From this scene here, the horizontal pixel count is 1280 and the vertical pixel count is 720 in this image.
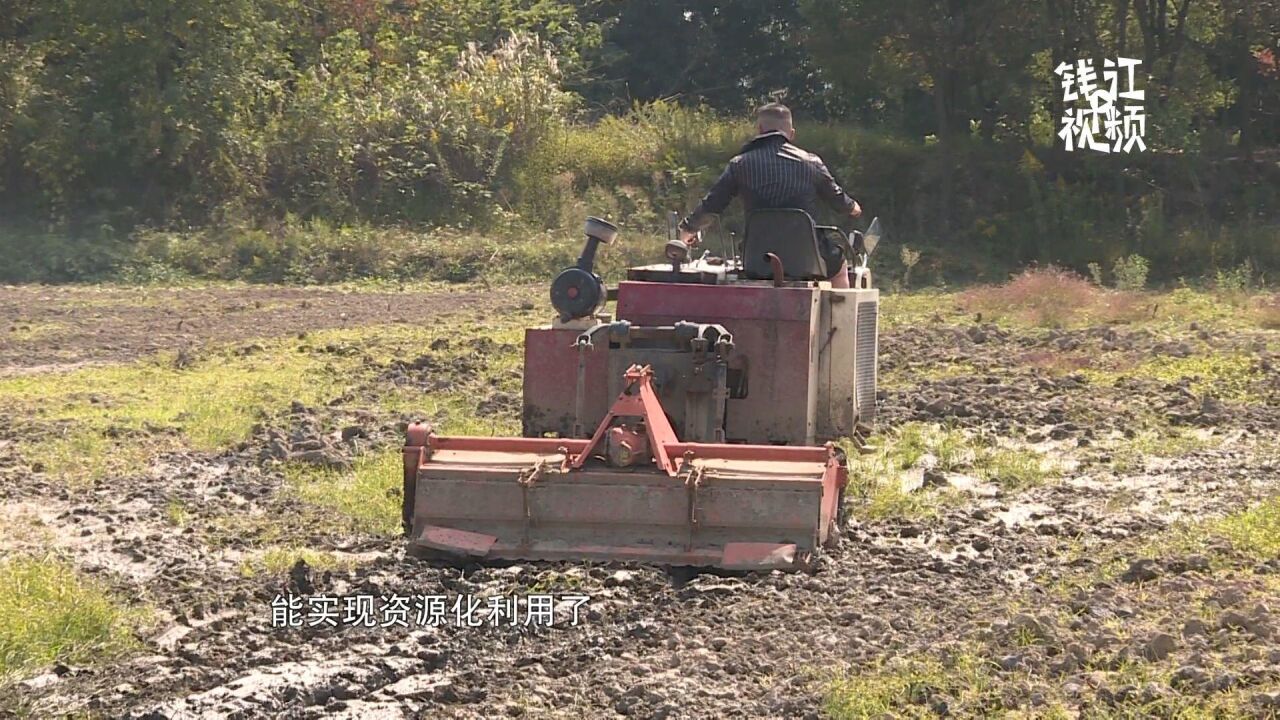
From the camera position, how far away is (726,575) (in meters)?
7.58

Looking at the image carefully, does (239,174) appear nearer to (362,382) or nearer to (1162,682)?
(362,382)

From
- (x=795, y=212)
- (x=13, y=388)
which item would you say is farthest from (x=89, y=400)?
(x=795, y=212)

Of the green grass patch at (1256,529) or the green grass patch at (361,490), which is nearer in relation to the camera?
the green grass patch at (1256,529)

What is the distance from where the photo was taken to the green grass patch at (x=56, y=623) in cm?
645

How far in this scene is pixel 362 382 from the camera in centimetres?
1399

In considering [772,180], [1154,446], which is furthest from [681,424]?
[1154,446]

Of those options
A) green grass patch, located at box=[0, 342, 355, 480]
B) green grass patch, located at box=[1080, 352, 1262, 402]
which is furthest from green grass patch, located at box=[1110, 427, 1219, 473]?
green grass patch, located at box=[0, 342, 355, 480]

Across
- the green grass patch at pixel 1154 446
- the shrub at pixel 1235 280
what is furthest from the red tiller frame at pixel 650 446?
the shrub at pixel 1235 280

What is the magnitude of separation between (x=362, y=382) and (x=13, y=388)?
275 centimetres

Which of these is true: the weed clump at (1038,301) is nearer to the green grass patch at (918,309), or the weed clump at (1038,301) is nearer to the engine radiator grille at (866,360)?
the green grass patch at (918,309)

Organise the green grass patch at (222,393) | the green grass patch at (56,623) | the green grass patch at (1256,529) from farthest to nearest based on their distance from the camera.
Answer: the green grass patch at (222,393) → the green grass patch at (1256,529) → the green grass patch at (56,623)

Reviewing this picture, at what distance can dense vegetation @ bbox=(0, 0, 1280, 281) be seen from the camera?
79.9ft

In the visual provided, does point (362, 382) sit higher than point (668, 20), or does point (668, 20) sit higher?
point (668, 20)

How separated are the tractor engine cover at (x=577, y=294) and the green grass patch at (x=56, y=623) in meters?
2.68
